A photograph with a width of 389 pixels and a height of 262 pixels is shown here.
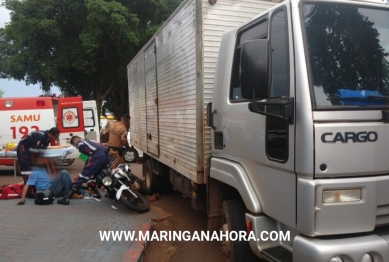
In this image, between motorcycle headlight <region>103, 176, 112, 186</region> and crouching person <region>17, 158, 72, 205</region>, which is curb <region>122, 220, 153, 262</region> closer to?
motorcycle headlight <region>103, 176, 112, 186</region>

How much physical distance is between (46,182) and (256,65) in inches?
216

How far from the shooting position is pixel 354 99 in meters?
2.72

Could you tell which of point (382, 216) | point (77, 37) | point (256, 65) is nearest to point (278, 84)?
point (256, 65)

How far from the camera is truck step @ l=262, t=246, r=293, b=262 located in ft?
9.45

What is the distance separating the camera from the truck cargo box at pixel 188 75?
427 cm

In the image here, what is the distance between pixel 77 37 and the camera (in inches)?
736

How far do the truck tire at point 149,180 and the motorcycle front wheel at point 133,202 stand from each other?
119 centimetres

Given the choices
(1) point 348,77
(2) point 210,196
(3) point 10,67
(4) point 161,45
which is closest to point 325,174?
(1) point 348,77

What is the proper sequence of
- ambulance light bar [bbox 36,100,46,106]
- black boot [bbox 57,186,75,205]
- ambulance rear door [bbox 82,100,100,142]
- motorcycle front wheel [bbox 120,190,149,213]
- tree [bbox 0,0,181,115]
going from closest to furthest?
motorcycle front wheel [bbox 120,190,149,213]
black boot [bbox 57,186,75,205]
ambulance light bar [bbox 36,100,46,106]
ambulance rear door [bbox 82,100,100,142]
tree [bbox 0,0,181,115]

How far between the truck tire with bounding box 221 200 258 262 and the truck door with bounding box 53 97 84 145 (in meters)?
9.51

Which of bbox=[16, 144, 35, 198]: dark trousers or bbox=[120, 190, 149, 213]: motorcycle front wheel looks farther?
bbox=[16, 144, 35, 198]: dark trousers

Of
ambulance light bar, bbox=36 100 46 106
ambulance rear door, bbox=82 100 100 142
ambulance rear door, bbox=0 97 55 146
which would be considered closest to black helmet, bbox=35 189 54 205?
ambulance rear door, bbox=0 97 55 146

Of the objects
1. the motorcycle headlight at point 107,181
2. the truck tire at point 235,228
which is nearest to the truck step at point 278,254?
the truck tire at point 235,228

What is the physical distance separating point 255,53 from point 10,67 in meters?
18.7
